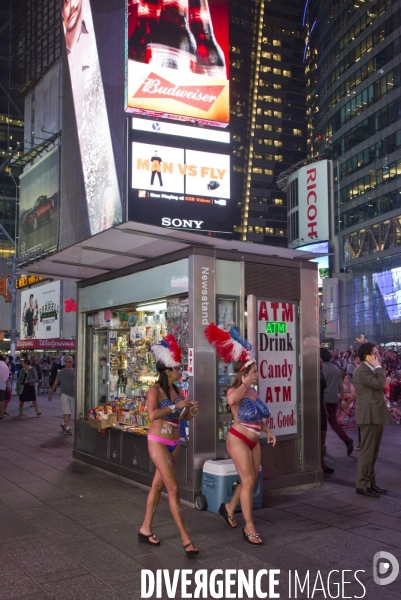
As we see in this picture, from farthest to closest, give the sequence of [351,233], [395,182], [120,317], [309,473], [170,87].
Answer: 1. [351,233]
2. [395,182]
3. [170,87]
4. [120,317]
5. [309,473]

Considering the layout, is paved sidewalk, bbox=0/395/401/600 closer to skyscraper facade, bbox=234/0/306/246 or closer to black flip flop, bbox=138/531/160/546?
black flip flop, bbox=138/531/160/546

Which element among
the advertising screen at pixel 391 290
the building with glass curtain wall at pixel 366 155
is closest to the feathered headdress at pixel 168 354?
the advertising screen at pixel 391 290

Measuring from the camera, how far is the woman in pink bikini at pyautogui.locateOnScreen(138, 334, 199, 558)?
202 inches

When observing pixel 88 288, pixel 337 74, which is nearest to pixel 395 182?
pixel 337 74

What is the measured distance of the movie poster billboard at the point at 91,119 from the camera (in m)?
34.6

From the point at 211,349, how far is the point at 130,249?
1753 mm

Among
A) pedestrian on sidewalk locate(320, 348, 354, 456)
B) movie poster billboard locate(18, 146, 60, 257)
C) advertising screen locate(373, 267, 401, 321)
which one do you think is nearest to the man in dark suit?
pedestrian on sidewalk locate(320, 348, 354, 456)

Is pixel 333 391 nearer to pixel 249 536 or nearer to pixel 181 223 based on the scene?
pixel 249 536

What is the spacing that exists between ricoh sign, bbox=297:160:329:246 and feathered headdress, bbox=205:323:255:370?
3659cm

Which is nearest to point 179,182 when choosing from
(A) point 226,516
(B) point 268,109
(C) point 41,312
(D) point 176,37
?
(D) point 176,37

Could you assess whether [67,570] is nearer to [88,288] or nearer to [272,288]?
[272,288]

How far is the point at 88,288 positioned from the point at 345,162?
2456 inches

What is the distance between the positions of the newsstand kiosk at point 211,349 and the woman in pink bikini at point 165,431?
1380 mm

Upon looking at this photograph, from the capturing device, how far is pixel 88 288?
10031 millimetres
